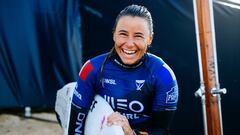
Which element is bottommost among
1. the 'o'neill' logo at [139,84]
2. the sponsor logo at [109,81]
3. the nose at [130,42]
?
the 'o'neill' logo at [139,84]

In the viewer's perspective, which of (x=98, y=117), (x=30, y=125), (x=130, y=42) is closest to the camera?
(x=130, y=42)

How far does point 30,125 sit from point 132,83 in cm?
286

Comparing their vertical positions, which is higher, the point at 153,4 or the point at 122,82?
the point at 153,4

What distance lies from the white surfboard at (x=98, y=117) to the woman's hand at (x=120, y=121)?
0.07 m

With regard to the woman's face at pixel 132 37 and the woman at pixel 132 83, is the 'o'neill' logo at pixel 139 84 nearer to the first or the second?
the woman at pixel 132 83

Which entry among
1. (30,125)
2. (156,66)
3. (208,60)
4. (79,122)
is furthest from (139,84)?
(30,125)

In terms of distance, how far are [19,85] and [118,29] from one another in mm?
3062

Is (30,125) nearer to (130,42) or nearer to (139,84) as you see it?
(139,84)

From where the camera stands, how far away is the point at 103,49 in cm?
455

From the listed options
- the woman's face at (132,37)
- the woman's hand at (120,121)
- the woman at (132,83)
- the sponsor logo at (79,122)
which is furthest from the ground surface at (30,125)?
the woman's face at (132,37)

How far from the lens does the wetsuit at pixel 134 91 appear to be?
94.7 inches

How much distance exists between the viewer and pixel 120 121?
2312 mm

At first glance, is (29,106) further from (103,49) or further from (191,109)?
(191,109)

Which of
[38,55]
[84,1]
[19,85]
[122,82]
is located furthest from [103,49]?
[122,82]
